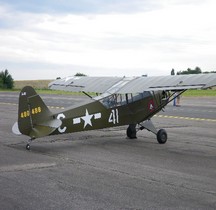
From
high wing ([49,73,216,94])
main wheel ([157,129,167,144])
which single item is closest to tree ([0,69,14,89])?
Answer: high wing ([49,73,216,94])

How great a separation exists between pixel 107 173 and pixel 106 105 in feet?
15.4

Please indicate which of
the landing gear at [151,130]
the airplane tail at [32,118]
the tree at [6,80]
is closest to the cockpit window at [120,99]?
the landing gear at [151,130]

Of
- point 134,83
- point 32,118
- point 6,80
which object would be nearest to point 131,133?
point 134,83

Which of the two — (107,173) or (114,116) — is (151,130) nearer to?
(114,116)

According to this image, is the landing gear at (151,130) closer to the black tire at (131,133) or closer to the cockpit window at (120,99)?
the black tire at (131,133)

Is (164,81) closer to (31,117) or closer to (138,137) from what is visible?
(138,137)

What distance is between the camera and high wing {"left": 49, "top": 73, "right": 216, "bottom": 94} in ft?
41.1

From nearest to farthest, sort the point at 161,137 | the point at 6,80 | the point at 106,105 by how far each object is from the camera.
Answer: the point at 106,105
the point at 161,137
the point at 6,80

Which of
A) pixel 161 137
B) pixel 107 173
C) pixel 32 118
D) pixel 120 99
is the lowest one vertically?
pixel 107 173

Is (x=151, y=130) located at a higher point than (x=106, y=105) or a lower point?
lower

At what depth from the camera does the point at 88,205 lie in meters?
6.64

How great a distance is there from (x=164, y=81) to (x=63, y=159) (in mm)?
4659

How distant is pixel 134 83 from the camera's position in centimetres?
1412

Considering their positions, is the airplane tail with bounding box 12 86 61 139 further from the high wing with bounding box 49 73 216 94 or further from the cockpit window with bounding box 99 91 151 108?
the high wing with bounding box 49 73 216 94
